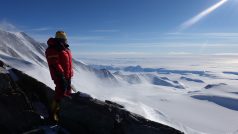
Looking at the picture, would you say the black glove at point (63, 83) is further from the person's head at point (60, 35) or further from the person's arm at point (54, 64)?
the person's head at point (60, 35)

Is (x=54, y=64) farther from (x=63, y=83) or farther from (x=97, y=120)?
(x=97, y=120)

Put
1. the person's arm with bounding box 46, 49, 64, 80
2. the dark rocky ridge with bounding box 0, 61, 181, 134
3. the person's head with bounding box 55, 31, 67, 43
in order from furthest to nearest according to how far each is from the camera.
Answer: the person's head with bounding box 55, 31, 67, 43 < the person's arm with bounding box 46, 49, 64, 80 < the dark rocky ridge with bounding box 0, 61, 181, 134

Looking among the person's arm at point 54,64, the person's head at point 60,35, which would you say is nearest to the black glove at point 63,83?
the person's arm at point 54,64

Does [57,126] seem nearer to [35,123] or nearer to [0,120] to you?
[35,123]

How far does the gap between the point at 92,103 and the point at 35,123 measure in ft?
8.32

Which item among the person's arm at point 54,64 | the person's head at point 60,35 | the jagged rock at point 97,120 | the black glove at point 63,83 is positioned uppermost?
the person's head at point 60,35

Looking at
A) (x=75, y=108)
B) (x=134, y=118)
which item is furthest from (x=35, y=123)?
(x=134, y=118)

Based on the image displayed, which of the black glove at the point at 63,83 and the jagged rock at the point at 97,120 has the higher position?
the black glove at the point at 63,83

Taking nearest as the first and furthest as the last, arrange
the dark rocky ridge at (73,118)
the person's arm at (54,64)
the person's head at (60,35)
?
the dark rocky ridge at (73,118) < the person's arm at (54,64) < the person's head at (60,35)

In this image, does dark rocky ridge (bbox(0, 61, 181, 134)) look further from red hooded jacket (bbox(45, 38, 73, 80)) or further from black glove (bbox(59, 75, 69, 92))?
red hooded jacket (bbox(45, 38, 73, 80))

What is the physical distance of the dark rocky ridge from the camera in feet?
43.7

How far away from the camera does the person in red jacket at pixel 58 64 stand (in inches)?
544

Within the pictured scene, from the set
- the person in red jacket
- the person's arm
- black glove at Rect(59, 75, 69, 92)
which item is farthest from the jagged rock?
the person's arm

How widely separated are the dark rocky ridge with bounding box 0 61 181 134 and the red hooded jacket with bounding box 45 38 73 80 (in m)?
1.24
